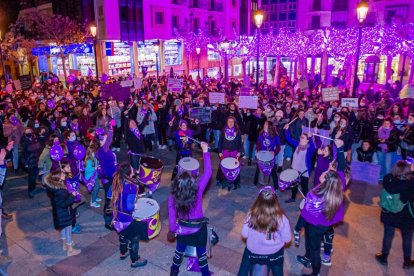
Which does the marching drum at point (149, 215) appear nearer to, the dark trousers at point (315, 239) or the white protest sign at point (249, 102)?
the dark trousers at point (315, 239)

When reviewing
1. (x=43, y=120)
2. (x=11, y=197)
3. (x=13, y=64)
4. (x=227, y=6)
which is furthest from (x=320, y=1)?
(x=11, y=197)

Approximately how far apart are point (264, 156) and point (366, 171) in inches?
89.3

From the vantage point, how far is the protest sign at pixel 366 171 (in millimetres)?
7535

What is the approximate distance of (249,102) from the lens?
1066 centimetres

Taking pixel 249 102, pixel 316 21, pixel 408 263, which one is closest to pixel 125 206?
pixel 408 263

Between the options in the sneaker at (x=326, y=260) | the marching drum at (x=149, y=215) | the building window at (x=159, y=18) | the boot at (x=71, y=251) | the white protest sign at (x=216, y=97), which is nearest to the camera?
the marching drum at (x=149, y=215)

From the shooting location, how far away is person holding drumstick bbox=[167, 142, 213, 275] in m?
4.53

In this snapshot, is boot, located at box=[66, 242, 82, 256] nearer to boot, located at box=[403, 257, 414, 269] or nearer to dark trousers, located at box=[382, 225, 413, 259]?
dark trousers, located at box=[382, 225, 413, 259]

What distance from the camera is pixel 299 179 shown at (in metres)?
7.44

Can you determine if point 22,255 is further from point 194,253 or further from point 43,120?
point 43,120

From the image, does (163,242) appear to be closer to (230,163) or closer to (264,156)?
(230,163)

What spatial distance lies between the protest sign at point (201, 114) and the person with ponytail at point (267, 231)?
259 inches

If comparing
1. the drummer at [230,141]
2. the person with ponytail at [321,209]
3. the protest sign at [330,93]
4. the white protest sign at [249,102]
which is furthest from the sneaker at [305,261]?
the protest sign at [330,93]

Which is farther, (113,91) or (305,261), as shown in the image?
(113,91)
